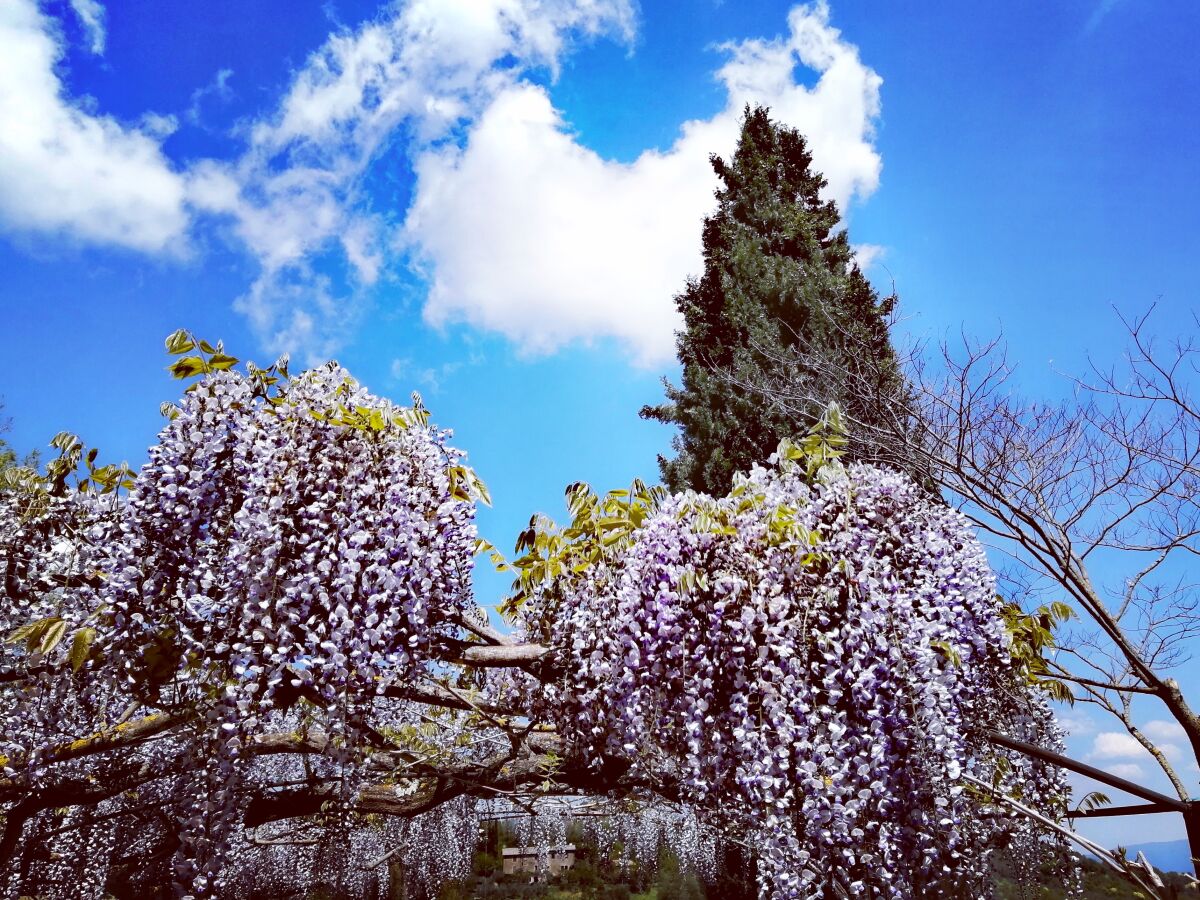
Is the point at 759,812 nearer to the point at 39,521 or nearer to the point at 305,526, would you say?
the point at 305,526

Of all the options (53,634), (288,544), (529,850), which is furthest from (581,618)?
(529,850)

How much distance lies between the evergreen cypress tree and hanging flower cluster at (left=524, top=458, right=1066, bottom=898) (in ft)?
14.7

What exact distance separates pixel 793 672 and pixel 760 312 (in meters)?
7.59

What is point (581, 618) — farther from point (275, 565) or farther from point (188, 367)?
point (188, 367)

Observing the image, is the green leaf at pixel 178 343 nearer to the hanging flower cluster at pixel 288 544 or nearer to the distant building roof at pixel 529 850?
the hanging flower cluster at pixel 288 544

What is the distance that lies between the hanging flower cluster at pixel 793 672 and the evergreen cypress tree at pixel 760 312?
4495 mm

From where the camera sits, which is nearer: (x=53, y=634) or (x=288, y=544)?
(x=288, y=544)

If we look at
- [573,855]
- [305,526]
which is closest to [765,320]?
[305,526]

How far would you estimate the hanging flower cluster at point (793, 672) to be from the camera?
2926 mm

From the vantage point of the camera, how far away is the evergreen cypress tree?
9.20 metres

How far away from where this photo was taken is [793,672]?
3.01 metres

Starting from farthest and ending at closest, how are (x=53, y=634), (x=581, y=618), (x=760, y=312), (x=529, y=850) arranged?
(x=529, y=850) → (x=760, y=312) → (x=581, y=618) → (x=53, y=634)

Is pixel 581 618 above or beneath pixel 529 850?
above

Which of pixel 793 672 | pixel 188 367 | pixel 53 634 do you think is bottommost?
pixel 793 672
